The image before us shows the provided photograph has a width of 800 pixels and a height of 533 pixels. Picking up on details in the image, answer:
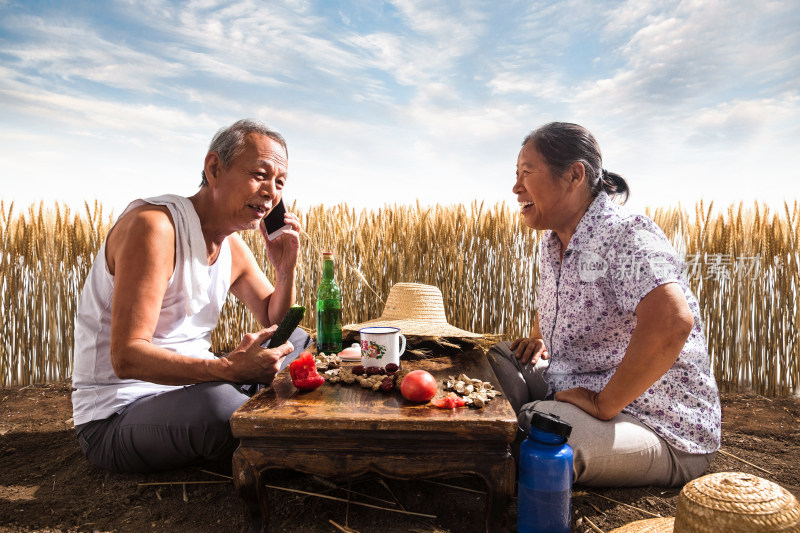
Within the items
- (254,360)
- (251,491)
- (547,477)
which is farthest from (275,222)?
(547,477)

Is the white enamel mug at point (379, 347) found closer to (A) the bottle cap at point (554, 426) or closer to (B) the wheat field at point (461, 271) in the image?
(A) the bottle cap at point (554, 426)

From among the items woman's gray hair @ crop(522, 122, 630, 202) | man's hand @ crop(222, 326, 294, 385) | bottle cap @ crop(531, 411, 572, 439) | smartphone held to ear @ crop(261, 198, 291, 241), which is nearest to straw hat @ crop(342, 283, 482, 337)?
smartphone held to ear @ crop(261, 198, 291, 241)

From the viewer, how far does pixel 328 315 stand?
267 centimetres

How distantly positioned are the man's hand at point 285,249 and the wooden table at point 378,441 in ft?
3.96

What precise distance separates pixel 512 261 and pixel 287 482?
306cm

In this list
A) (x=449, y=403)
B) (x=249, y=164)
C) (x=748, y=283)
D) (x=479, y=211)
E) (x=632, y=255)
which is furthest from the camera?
(x=479, y=211)

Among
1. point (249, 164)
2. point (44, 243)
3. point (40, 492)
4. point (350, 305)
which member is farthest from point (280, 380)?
point (44, 243)

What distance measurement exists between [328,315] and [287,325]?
24.0 inches

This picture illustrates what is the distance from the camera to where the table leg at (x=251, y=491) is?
178 cm

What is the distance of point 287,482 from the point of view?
8.06 feet

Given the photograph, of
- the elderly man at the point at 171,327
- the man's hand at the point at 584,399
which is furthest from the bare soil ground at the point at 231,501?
the man's hand at the point at 584,399

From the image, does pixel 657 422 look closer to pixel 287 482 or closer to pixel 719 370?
pixel 287 482

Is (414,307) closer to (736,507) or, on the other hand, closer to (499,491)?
(499,491)

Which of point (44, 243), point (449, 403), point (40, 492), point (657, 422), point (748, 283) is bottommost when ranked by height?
point (40, 492)
